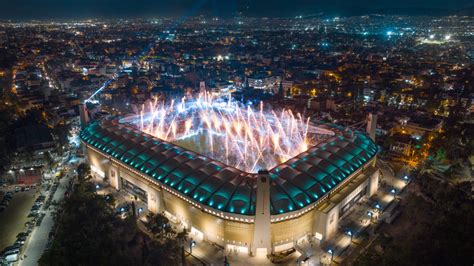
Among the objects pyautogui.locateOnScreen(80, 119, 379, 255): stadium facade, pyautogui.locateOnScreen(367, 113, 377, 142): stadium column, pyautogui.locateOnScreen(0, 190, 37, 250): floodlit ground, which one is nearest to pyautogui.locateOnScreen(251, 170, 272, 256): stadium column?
pyautogui.locateOnScreen(80, 119, 379, 255): stadium facade

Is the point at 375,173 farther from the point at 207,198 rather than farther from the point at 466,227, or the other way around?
the point at 207,198

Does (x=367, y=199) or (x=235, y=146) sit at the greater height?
(x=235, y=146)

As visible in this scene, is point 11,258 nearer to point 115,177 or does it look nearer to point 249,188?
point 115,177

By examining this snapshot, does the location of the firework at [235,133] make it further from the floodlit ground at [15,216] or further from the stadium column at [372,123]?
the floodlit ground at [15,216]

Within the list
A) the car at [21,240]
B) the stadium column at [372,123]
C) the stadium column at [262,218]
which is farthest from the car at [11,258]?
the stadium column at [372,123]

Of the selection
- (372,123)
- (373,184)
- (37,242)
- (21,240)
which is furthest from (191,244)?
(372,123)

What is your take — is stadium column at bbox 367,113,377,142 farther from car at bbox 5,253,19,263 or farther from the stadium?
car at bbox 5,253,19,263

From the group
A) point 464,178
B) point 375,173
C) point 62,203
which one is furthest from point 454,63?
point 62,203
